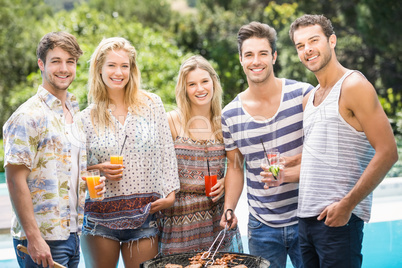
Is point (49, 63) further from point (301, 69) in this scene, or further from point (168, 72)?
point (301, 69)

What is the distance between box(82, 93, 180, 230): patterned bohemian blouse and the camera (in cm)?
307

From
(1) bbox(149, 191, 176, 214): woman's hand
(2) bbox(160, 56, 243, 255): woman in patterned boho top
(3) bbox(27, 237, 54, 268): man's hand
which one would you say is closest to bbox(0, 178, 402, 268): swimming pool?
(2) bbox(160, 56, 243, 255): woman in patterned boho top

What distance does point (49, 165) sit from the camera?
2676mm

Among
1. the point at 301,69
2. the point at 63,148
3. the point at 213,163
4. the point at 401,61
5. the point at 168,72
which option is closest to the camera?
the point at 63,148

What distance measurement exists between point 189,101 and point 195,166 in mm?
494

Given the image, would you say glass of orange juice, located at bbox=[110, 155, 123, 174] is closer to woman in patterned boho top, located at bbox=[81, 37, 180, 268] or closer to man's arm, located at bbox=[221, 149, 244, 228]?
woman in patterned boho top, located at bbox=[81, 37, 180, 268]

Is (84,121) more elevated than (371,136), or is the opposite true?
(84,121)

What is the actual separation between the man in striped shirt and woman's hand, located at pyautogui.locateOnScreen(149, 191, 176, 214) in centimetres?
36

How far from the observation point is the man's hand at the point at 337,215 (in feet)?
8.36

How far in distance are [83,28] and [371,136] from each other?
14.4 meters

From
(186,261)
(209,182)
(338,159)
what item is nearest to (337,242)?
(338,159)

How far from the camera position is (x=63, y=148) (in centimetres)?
275

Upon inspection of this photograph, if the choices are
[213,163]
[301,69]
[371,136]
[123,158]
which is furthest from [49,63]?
[301,69]

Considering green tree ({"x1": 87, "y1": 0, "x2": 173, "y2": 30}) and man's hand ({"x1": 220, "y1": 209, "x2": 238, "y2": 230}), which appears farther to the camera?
green tree ({"x1": 87, "y1": 0, "x2": 173, "y2": 30})
